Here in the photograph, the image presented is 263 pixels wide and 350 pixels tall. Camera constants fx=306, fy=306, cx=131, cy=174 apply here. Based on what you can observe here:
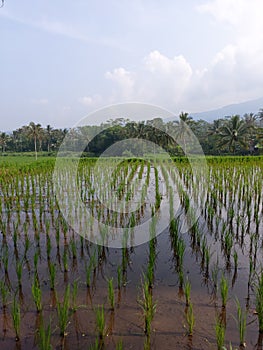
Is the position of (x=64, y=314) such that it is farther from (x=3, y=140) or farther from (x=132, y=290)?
(x=3, y=140)

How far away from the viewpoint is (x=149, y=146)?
1027 inches

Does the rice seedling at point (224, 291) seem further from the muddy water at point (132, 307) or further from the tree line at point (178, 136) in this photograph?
the tree line at point (178, 136)

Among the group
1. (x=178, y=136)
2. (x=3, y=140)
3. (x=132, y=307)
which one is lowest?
(x=132, y=307)

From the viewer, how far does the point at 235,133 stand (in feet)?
91.8

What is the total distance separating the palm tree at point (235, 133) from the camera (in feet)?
91.7

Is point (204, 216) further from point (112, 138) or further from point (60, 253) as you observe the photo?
point (112, 138)

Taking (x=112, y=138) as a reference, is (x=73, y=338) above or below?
below

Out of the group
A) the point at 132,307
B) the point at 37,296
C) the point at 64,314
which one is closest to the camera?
the point at 64,314

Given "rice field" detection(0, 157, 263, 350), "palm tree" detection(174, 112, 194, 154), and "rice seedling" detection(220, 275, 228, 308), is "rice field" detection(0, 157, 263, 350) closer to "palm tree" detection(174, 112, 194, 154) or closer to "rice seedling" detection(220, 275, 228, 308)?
"rice seedling" detection(220, 275, 228, 308)

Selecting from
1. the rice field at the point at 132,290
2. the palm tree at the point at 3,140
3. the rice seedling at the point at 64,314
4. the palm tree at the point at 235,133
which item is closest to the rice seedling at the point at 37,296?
the rice field at the point at 132,290

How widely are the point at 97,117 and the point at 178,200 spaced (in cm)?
265

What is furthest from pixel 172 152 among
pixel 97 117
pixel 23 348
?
pixel 23 348

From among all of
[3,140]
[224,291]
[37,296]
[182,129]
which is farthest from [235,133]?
[3,140]

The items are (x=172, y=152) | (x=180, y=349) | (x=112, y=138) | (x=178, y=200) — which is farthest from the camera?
(x=172, y=152)
